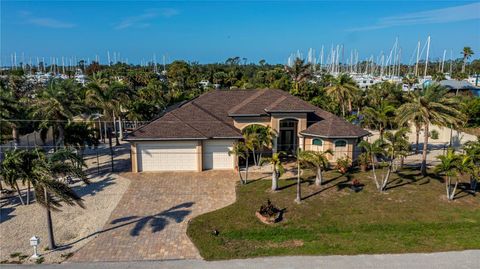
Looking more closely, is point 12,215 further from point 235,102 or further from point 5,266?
point 235,102

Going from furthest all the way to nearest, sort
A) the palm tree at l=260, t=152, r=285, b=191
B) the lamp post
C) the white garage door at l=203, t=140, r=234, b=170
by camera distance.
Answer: the white garage door at l=203, t=140, r=234, b=170, the palm tree at l=260, t=152, r=285, b=191, the lamp post

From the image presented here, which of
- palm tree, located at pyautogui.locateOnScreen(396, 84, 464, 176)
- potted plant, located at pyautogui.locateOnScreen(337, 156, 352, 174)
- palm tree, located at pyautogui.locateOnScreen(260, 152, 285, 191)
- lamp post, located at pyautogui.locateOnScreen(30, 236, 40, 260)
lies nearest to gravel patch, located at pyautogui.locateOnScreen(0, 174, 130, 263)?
lamp post, located at pyautogui.locateOnScreen(30, 236, 40, 260)

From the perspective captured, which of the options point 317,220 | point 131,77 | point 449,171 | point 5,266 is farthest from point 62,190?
point 131,77

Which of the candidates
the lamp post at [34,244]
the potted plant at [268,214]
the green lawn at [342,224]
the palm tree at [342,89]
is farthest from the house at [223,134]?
the palm tree at [342,89]

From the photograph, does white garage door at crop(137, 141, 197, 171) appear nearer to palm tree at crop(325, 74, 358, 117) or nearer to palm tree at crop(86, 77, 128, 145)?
palm tree at crop(86, 77, 128, 145)

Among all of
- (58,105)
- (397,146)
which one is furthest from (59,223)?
(397,146)

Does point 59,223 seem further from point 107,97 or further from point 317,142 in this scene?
point 317,142

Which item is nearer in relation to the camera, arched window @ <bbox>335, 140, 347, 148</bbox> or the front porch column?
arched window @ <bbox>335, 140, 347, 148</bbox>
